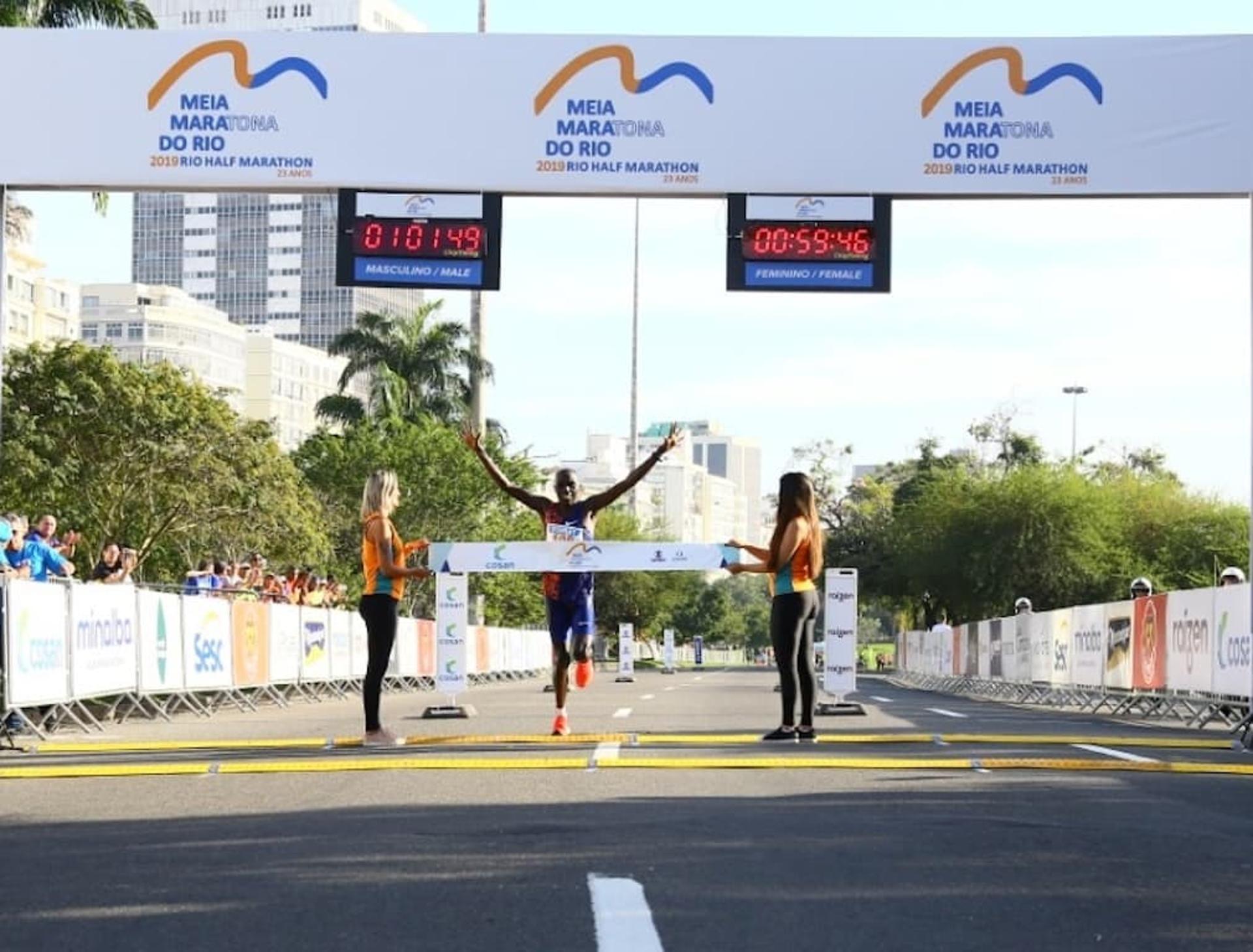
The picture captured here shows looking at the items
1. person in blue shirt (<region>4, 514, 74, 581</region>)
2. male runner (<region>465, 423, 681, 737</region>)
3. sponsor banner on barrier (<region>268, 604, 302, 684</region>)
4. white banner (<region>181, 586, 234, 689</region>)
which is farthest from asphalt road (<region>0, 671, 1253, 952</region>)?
sponsor banner on barrier (<region>268, 604, 302, 684</region>)

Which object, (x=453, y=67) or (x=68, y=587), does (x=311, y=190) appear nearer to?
(x=453, y=67)

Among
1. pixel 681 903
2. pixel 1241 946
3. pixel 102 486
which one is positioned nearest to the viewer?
pixel 1241 946

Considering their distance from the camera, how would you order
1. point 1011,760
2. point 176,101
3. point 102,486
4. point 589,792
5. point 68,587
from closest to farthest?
1. point 589,792
2. point 1011,760
3. point 68,587
4. point 176,101
5. point 102,486

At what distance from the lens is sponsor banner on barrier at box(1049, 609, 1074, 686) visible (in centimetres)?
3109

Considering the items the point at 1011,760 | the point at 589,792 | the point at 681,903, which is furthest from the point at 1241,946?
the point at 1011,760

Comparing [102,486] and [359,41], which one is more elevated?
[359,41]

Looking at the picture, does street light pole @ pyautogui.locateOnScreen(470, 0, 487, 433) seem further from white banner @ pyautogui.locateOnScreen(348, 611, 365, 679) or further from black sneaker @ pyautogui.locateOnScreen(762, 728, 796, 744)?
black sneaker @ pyautogui.locateOnScreen(762, 728, 796, 744)

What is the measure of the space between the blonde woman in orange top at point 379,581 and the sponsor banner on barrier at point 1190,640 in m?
10.9

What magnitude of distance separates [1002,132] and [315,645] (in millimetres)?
15381

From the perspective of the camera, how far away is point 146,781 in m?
10.9

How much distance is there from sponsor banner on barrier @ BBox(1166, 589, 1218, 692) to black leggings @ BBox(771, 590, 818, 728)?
29.5ft

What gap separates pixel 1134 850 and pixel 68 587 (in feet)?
40.6

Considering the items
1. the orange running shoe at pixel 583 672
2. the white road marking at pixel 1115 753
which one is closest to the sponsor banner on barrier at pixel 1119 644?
the white road marking at pixel 1115 753

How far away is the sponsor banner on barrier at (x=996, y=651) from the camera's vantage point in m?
40.0
